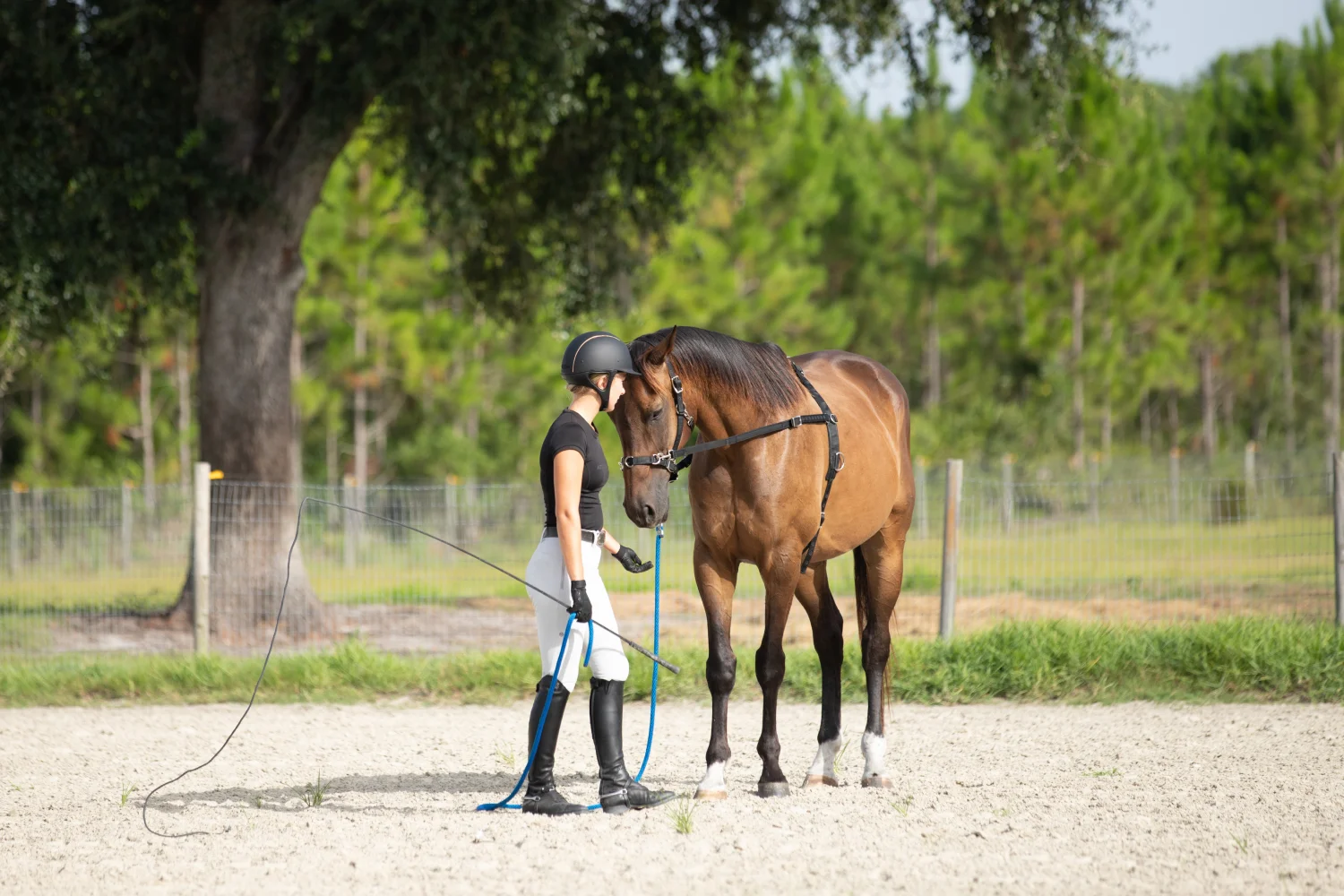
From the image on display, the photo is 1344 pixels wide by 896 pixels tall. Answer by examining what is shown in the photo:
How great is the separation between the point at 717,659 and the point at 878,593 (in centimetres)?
136

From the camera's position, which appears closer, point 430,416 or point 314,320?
point 314,320

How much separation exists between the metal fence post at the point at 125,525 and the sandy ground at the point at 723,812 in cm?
372

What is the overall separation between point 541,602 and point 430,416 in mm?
30887

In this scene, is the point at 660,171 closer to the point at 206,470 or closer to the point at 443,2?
the point at 443,2

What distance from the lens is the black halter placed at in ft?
18.9

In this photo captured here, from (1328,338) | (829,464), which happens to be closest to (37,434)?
(829,464)

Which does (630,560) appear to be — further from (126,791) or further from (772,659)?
(126,791)

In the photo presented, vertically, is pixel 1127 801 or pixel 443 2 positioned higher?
pixel 443 2

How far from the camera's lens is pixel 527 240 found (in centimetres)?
1684

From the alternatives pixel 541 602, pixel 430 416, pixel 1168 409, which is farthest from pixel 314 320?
pixel 1168 409

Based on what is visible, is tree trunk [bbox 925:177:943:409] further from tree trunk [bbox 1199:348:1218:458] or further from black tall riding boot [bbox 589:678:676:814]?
black tall riding boot [bbox 589:678:676:814]

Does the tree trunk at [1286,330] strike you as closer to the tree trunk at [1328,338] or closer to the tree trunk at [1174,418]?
the tree trunk at [1328,338]

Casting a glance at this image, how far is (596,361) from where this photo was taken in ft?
18.8

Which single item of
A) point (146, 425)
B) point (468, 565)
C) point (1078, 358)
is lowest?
point (468, 565)
